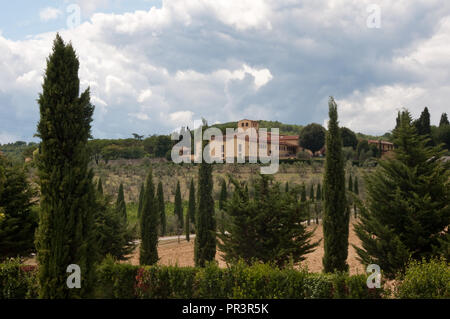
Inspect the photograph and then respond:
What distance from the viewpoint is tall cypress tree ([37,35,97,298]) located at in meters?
7.71

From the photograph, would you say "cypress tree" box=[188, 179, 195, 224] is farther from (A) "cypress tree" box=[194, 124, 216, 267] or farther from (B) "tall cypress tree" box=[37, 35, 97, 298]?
(B) "tall cypress tree" box=[37, 35, 97, 298]

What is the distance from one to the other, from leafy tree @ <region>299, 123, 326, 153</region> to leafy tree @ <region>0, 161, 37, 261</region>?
60.8 metres

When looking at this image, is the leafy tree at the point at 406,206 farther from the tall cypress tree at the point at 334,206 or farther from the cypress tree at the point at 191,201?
the cypress tree at the point at 191,201

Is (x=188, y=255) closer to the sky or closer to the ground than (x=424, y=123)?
closer to the ground

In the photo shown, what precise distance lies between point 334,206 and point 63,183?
419 inches

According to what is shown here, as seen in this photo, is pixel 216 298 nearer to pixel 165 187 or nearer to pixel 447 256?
pixel 447 256

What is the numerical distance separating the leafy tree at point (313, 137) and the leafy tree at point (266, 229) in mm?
57206

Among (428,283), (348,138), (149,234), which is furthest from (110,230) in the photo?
(348,138)

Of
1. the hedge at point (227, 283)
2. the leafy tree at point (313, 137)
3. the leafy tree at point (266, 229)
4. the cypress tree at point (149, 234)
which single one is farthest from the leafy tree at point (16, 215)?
the leafy tree at point (313, 137)

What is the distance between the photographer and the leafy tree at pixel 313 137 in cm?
6819

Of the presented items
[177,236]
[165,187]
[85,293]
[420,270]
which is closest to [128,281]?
[85,293]

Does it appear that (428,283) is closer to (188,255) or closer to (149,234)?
(149,234)

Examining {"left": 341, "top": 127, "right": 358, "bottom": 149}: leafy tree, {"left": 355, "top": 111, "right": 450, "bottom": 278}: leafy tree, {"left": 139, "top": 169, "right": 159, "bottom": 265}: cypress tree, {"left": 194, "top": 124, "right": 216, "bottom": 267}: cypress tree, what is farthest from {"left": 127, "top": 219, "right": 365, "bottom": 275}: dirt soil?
{"left": 341, "top": 127, "right": 358, "bottom": 149}: leafy tree

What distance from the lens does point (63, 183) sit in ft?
25.3
